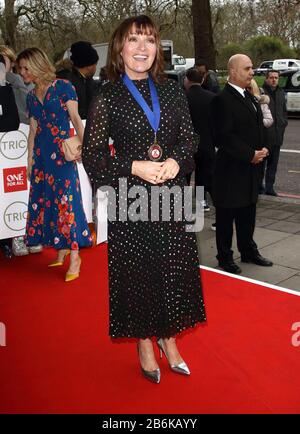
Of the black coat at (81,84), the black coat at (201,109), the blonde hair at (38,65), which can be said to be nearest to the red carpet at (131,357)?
the blonde hair at (38,65)

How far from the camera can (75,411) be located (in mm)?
2865

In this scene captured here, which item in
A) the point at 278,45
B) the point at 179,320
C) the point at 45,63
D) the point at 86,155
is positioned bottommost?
the point at 179,320

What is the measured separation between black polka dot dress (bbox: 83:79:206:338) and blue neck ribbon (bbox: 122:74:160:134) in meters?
0.02

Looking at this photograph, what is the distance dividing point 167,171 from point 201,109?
4046 millimetres

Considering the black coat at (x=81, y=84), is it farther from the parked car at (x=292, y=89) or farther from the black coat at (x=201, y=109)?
the parked car at (x=292, y=89)

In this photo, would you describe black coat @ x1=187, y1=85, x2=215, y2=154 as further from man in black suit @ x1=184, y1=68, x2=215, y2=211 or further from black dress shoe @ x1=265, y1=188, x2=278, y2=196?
black dress shoe @ x1=265, y1=188, x2=278, y2=196

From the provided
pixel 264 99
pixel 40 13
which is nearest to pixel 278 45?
pixel 40 13

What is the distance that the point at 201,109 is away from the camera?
21.8 ft

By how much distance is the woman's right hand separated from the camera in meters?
2.76

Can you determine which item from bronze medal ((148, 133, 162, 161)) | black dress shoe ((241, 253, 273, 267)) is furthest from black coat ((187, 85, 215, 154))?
bronze medal ((148, 133, 162, 161))

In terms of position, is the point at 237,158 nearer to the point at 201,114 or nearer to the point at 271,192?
the point at 201,114

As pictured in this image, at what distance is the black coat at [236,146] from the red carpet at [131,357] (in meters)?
0.79

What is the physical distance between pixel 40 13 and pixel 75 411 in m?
31.8
